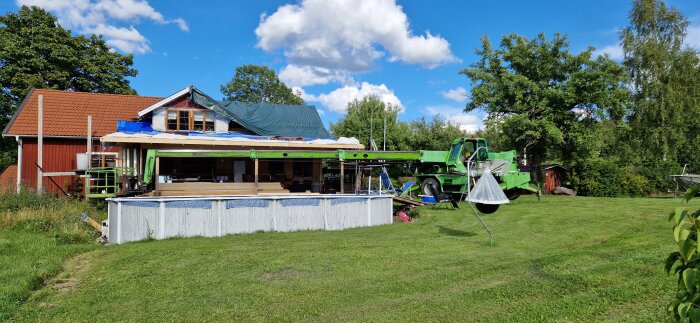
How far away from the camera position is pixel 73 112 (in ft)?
79.6

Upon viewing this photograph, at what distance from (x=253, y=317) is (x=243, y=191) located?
1198 cm

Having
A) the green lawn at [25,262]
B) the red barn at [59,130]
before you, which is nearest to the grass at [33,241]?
the green lawn at [25,262]

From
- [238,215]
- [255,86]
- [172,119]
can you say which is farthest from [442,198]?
[255,86]

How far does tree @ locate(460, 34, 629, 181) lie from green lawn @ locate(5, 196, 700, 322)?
1738cm

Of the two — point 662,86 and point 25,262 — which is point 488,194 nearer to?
point 25,262

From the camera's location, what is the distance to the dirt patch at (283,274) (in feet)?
25.9

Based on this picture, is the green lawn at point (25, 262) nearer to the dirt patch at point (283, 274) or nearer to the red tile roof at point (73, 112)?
the dirt patch at point (283, 274)

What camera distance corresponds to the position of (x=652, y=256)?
7.20 metres

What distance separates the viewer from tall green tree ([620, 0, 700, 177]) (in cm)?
3197

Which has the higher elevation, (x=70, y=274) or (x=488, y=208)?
(x=488, y=208)

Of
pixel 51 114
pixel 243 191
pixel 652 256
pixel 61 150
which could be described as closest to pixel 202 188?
pixel 243 191

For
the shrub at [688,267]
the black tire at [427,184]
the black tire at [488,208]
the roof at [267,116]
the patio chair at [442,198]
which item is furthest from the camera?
the roof at [267,116]

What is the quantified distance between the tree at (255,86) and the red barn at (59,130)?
35.5 metres

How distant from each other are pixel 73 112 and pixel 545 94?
28103 millimetres
